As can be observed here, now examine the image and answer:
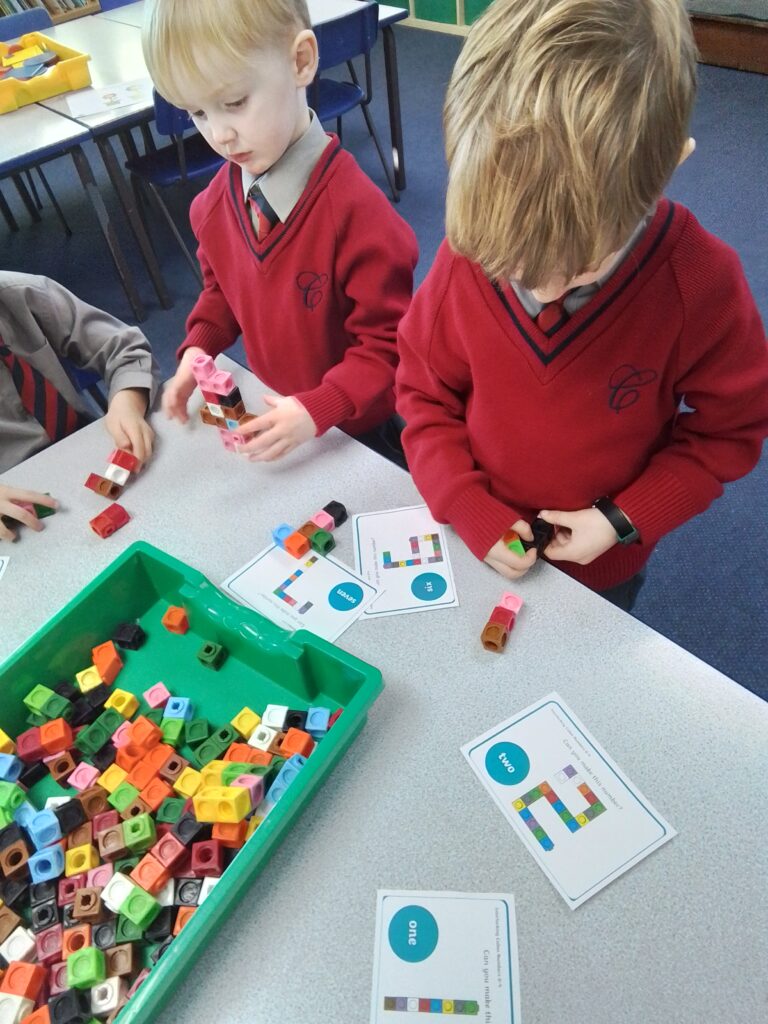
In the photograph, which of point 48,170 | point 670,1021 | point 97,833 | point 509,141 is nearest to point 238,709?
point 97,833

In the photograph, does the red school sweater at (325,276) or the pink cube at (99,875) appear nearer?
the pink cube at (99,875)

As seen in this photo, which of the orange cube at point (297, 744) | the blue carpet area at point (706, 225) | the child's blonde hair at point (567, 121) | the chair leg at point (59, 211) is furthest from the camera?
the chair leg at point (59, 211)

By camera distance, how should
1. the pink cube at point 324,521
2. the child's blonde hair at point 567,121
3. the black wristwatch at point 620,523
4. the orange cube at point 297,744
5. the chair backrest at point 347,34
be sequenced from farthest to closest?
the chair backrest at point 347,34
the pink cube at point 324,521
the black wristwatch at point 620,523
the orange cube at point 297,744
the child's blonde hair at point 567,121

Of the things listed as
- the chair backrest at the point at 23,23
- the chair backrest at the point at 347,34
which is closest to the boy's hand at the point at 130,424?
the chair backrest at the point at 347,34

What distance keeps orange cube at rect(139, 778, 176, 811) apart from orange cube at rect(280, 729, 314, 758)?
4.9 inches

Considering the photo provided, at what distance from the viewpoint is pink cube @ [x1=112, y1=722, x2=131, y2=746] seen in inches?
30.5

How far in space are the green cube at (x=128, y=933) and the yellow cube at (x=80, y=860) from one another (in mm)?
74

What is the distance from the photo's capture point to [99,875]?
2.23 ft

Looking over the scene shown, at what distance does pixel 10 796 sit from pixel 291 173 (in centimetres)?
88

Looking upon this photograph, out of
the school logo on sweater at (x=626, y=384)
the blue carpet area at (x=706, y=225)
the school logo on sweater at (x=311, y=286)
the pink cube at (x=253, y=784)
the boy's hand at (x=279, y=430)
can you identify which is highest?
the school logo on sweater at (x=626, y=384)

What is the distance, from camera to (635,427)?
819mm

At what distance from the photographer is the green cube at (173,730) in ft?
2.54

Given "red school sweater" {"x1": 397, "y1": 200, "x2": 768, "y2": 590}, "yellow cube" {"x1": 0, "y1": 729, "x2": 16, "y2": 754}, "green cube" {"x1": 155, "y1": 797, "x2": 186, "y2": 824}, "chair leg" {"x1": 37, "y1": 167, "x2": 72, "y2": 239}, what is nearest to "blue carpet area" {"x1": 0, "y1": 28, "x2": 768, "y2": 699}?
"chair leg" {"x1": 37, "y1": 167, "x2": 72, "y2": 239}

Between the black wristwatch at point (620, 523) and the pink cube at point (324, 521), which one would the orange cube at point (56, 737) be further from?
the black wristwatch at point (620, 523)
